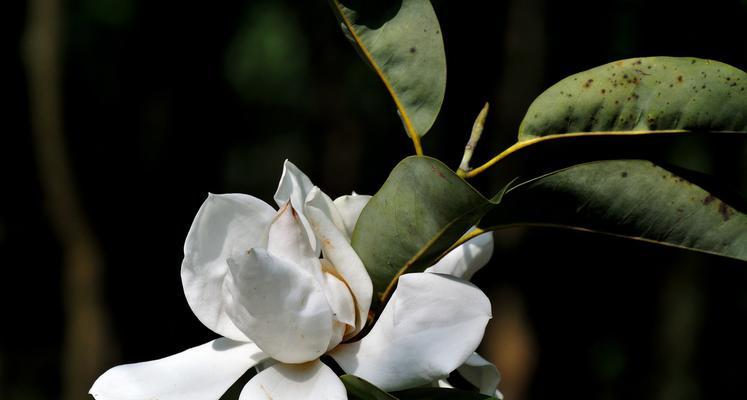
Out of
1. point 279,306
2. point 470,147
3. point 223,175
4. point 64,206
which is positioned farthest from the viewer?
point 223,175

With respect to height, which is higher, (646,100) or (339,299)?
(646,100)

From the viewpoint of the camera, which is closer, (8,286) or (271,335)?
(271,335)

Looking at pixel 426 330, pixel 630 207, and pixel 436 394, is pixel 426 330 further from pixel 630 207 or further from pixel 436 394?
pixel 630 207

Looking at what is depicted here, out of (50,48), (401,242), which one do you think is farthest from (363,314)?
(50,48)

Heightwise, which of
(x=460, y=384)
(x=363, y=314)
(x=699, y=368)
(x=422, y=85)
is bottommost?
(x=699, y=368)

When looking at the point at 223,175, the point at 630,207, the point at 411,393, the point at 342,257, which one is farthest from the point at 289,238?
the point at 223,175

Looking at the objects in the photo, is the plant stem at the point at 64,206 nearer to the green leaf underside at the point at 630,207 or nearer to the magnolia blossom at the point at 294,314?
the magnolia blossom at the point at 294,314

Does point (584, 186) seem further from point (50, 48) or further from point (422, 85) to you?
point (50, 48)
